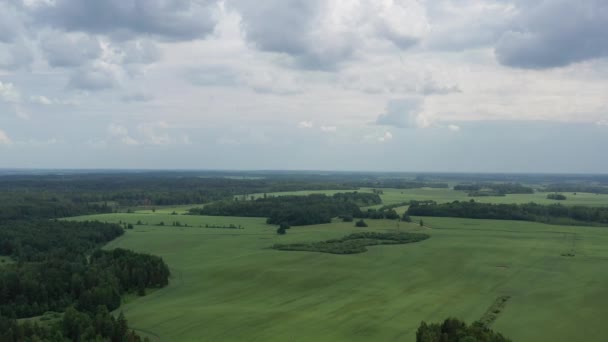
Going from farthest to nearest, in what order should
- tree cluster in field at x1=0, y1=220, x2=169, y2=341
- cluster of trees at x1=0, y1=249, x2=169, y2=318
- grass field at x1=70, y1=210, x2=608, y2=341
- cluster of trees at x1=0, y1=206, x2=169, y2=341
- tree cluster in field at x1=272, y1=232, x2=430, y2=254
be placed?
1. tree cluster in field at x1=272, y1=232, x2=430, y2=254
2. cluster of trees at x1=0, y1=249, x2=169, y2=318
3. grass field at x1=70, y1=210, x2=608, y2=341
4. tree cluster in field at x1=0, y1=220, x2=169, y2=341
5. cluster of trees at x1=0, y1=206, x2=169, y2=341

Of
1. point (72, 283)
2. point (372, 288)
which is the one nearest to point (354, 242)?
point (372, 288)

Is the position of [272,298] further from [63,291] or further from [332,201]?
[332,201]

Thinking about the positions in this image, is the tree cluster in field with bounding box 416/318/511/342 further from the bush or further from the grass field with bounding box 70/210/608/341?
the bush

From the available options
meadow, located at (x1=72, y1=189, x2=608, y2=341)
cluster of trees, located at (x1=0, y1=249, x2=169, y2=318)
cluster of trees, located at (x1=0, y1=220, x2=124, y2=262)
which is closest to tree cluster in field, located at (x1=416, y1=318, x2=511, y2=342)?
meadow, located at (x1=72, y1=189, x2=608, y2=341)

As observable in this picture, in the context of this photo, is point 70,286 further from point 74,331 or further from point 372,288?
point 372,288

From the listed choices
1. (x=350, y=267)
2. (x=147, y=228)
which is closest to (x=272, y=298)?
(x=350, y=267)

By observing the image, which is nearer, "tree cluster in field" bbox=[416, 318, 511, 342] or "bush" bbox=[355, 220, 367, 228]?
"tree cluster in field" bbox=[416, 318, 511, 342]
